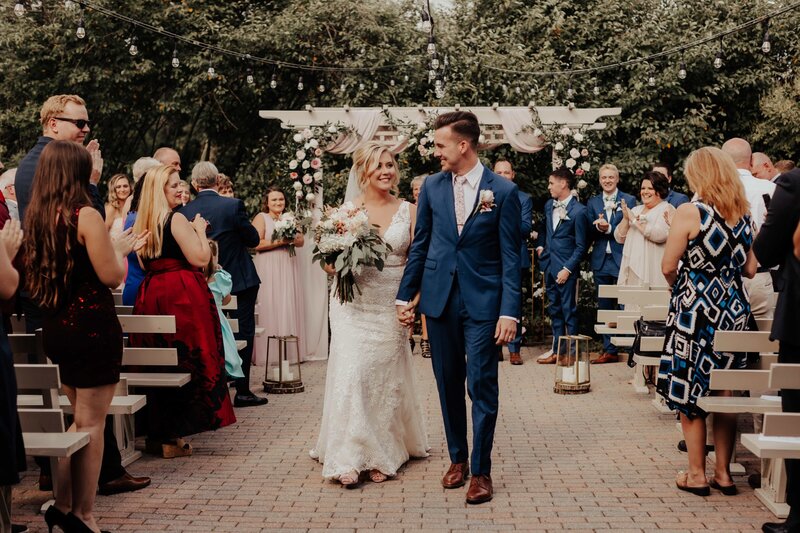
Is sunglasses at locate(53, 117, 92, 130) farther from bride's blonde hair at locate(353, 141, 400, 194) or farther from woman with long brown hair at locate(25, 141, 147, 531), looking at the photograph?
bride's blonde hair at locate(353, 141, 400, 194)

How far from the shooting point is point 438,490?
5.81m

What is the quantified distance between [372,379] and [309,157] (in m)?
6.83

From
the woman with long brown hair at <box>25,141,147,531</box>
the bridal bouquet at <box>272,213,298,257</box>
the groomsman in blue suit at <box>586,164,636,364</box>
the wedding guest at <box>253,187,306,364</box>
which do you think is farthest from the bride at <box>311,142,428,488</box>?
the groomsman in blue suit at <box>586,164,636,364</box>

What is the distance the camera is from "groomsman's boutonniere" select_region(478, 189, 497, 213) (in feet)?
18.0

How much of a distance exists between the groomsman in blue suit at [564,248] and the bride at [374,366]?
485cm

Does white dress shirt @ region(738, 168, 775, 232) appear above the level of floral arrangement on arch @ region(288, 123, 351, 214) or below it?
below

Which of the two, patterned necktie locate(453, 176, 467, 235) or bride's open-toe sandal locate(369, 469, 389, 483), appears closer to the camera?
patterned necktie locate(453, 176, 467, 235)

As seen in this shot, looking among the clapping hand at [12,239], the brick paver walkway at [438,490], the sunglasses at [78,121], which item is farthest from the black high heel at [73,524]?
the sunglasses at [78,121]

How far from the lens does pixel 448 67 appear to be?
1585 centimetres

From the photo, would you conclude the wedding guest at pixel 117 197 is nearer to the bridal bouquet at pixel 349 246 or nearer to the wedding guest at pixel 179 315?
the wedding guest at pixel 179 315

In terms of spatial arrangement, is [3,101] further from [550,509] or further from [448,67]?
[550,509]

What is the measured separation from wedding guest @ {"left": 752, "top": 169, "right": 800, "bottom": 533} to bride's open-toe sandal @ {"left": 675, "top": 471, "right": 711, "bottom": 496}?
2.28ft

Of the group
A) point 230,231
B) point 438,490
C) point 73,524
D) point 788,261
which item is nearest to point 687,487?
point 438,490

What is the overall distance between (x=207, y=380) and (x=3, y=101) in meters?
12.6
